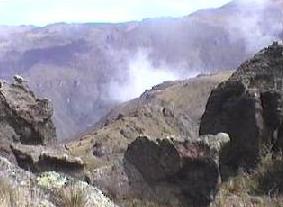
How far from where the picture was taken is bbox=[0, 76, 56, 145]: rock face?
21281mm

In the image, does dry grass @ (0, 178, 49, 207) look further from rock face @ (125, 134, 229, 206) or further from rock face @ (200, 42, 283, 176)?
rock face @ (200, 42, 283, 176)

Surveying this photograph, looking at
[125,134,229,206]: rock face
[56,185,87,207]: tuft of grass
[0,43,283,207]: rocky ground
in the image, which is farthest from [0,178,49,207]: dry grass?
[125,134,229,206]: rock face

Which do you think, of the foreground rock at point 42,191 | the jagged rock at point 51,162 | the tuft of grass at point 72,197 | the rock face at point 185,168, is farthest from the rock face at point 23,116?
the tuft of grass at point 72,197

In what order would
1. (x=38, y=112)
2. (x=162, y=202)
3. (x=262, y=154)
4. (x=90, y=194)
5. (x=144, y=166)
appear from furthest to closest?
(x=38, y=112), (x=262, y=154), (x=144, y=166), (x=162, y=202), (x=90, y=194)

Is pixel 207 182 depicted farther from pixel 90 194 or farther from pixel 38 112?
pixel 38 112

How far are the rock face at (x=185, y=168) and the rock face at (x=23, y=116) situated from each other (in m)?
7.13

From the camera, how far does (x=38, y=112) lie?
22.9 metres

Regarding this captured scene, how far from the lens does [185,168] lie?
554 inches

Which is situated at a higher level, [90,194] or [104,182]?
[90,194]

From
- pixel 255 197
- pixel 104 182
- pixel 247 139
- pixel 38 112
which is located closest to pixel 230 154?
pixel 247 139

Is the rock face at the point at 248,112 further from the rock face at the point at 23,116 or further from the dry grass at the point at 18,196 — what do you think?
the dry grass at the point at 18,196

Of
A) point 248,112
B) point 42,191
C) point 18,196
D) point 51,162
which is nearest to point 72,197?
point 42,191

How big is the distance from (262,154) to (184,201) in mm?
3578

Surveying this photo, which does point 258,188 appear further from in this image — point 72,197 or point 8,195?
point 8,195
